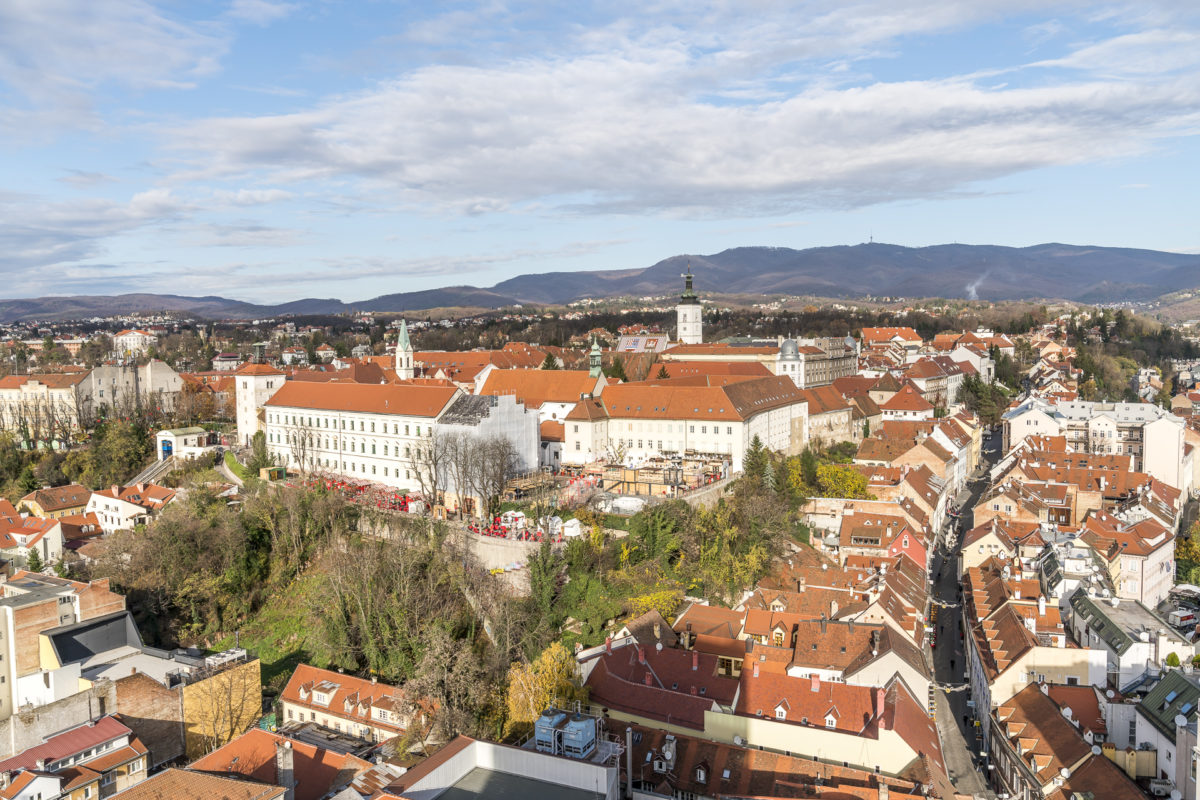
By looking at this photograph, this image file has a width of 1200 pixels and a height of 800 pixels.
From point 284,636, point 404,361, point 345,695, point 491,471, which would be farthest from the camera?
point 404,361

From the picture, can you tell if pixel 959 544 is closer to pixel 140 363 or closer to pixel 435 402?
pixel 435 402

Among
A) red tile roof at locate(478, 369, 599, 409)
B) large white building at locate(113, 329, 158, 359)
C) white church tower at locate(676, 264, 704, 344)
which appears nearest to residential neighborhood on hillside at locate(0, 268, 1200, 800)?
red tile roof at locate(478, 369, 599, 409)

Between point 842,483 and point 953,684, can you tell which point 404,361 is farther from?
point 953,684

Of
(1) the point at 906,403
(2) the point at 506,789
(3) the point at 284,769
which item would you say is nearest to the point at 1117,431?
(1) the point at 906,403

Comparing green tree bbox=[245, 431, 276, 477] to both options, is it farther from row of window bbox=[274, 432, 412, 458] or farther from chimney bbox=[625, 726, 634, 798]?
chimney bbox=[625, 726, 634, 798]

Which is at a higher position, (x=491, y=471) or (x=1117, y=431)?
(x=491, y=471)

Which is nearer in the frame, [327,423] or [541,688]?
[541,688]
